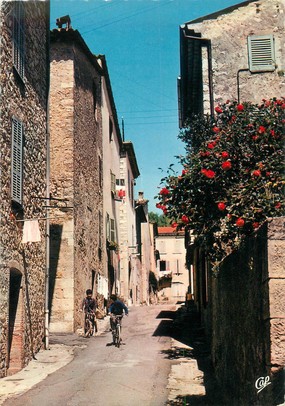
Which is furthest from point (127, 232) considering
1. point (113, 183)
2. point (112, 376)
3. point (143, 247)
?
point (112, 376)

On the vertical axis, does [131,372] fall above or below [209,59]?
below

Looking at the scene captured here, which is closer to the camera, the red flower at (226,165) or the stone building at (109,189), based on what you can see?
the red flower at (226,165)

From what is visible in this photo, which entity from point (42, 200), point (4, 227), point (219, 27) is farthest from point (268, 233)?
point (219, 27)

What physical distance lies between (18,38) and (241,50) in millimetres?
6192

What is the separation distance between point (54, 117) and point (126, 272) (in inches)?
520

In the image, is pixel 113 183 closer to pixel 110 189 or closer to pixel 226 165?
pixel 110 189

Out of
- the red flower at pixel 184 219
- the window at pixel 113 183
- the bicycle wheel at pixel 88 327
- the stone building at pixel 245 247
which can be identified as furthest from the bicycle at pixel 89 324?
the window at pixel 113 183

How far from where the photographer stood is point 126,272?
29562mm

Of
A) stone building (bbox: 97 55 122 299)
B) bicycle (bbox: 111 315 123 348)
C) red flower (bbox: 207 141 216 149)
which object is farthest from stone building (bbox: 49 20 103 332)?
red flower (bbox: 207 141 216 149)

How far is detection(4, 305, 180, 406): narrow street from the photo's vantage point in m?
8.53

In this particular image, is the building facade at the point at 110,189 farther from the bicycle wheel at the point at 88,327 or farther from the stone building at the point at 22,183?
the stone building at the point at 22,183

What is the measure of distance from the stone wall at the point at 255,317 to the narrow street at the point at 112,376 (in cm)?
159

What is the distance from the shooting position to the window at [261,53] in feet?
49.2

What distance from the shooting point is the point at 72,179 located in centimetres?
1758
